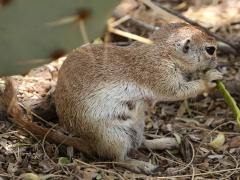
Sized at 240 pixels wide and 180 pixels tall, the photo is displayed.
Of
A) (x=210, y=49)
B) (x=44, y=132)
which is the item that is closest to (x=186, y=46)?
(x=210, y=49)

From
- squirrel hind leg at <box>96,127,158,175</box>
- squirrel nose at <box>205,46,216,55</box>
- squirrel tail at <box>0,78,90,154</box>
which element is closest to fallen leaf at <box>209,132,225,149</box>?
squirrel hind leg at <box>96,127,158,175</box>

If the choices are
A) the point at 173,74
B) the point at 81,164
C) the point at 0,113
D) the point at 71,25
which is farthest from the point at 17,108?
the point at 71,25

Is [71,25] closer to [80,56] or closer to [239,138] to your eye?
[80,56]

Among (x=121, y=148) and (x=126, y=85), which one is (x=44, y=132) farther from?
(x=126, y=85)

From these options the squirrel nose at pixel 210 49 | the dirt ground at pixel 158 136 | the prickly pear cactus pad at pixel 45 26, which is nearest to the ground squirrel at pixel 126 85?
the squirrel nose at pixel 210 49

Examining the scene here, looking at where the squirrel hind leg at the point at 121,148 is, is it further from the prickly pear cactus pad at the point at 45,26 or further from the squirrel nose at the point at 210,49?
the prickly pear cactus pad at the point at 45,26

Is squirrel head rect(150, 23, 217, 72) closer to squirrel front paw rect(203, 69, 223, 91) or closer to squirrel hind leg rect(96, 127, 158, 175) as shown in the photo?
squirrel front paw rect(203, 69, 223, 91)
